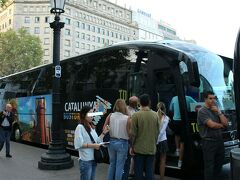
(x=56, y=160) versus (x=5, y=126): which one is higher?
(x=5, y=126)

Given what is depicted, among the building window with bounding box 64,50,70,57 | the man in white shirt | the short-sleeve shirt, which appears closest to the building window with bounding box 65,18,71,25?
the building window with bounding box 64,50,70,57

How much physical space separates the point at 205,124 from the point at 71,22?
10906 centimetres

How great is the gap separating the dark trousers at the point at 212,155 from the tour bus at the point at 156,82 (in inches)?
45.8

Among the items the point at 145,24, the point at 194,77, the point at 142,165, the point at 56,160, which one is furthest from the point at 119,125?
the point at 145,24

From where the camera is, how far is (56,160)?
945cm

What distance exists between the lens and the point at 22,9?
10969cm

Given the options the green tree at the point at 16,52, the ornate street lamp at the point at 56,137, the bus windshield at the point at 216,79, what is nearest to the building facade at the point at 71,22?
the green tree at the point at 16,52

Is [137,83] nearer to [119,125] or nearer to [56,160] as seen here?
[119,125]

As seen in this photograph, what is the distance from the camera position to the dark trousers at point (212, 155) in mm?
6734

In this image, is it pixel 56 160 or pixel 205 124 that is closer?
pixel 205 124

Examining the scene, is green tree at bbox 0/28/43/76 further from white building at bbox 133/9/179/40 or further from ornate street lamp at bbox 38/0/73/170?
white building at bbox 133/9/179/40

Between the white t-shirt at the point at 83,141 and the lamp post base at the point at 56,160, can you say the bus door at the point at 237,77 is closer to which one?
the white t-shirt at the point at 83,141

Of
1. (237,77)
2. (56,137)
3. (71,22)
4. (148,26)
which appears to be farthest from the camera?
(148,26)

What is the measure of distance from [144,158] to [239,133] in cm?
358
